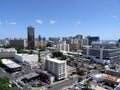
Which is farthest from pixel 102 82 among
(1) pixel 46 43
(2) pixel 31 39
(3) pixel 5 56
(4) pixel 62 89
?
(1) pixel 46 43

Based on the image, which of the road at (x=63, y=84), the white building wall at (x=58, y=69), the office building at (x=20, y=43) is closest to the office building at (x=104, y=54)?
the road at (x=63, y=84)

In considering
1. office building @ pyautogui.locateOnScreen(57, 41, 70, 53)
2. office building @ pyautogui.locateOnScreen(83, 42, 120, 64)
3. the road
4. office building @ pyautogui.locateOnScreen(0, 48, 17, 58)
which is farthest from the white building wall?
office building @ pyautogui.locateOnScreen(57, 41, 70, 53)

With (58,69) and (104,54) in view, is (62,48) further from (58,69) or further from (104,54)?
(58,69)

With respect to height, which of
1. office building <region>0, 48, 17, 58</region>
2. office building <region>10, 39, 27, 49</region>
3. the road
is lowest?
the road

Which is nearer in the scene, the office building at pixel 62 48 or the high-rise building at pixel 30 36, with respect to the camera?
the office building at pixel 62 48

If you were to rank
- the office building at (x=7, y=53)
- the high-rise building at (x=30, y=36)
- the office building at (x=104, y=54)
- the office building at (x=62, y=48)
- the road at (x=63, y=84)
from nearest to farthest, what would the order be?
the road at (x=63, y=84)
the office building at (x=104, y=54)
the office building at (x=7, y=53)
the office building at (x=62, y=48)
the high-rise building at (x=30, y=36)

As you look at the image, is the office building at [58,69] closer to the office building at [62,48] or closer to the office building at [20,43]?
the office building at [62,48]

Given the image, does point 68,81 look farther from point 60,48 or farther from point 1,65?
point 60,48

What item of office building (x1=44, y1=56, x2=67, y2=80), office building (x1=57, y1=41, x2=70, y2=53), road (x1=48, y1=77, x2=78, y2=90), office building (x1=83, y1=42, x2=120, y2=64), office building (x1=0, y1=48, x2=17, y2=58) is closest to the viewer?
road (x1=48, y1=77, x2=78, y2=90)

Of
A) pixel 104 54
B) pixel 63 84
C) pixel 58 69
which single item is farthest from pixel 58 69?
pixel 104 54

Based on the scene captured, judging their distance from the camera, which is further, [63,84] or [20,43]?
[20,43]

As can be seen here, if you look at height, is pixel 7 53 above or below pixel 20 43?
below

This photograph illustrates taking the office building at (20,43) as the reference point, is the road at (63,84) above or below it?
below

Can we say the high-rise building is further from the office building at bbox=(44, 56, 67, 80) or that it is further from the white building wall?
Result: the white building wall
